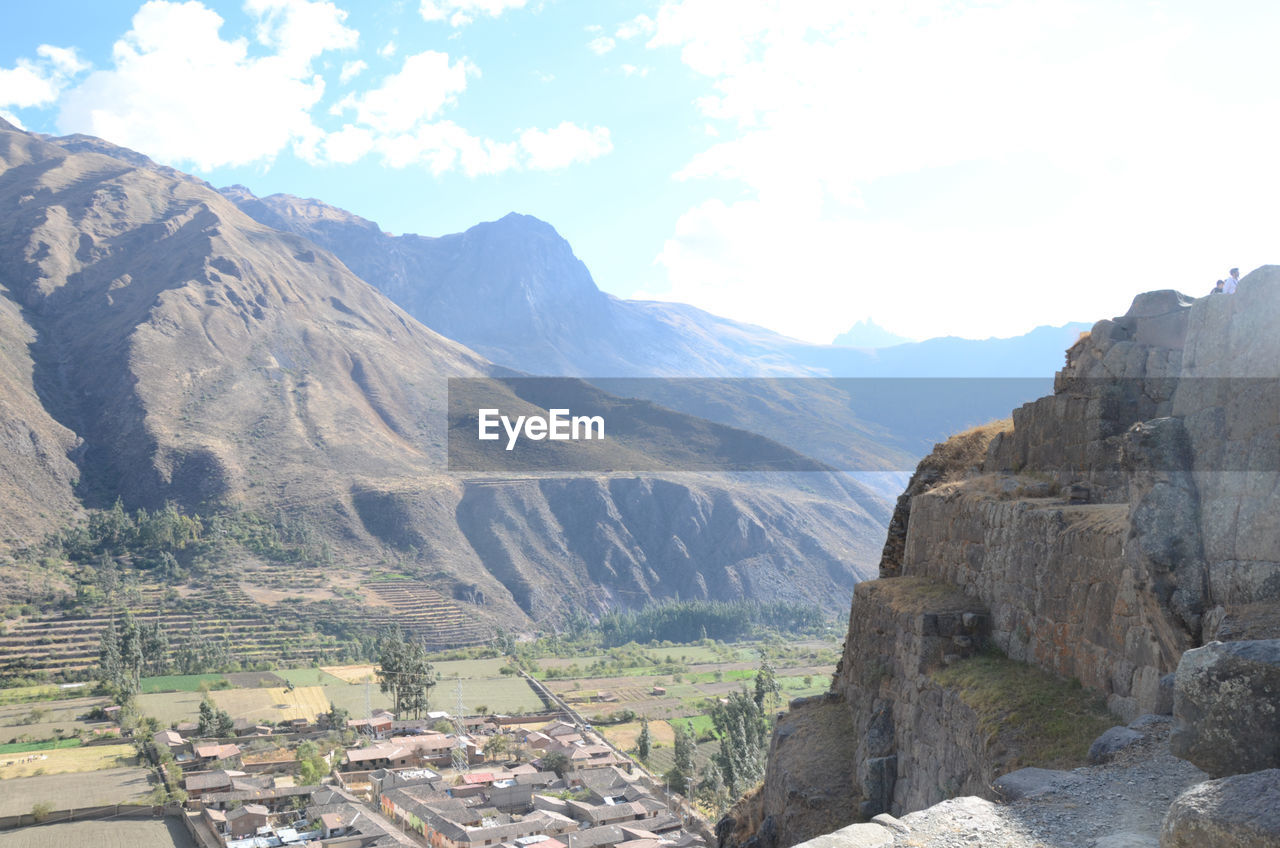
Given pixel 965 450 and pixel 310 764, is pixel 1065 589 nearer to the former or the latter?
pixel 965 450

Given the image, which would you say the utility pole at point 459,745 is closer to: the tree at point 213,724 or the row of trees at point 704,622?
the tree at point 213,724

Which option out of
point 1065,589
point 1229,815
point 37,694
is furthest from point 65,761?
point 1229,815

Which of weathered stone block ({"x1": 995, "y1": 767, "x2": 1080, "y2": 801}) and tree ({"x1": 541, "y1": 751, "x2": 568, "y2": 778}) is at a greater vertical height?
weathered stone block ({"x1": 995, "y1": 767, "x2": 1080, "y2": 801})

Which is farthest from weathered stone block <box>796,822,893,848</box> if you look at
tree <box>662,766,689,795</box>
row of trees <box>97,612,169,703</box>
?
Answer: row of trees <box>97,612,169,703</box>

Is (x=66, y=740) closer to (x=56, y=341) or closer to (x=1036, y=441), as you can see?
(x=1036, y=441)

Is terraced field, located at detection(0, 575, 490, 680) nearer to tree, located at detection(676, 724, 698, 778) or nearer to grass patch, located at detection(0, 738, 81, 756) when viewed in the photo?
grass patch, located at detection(0, 738, 81, 756)

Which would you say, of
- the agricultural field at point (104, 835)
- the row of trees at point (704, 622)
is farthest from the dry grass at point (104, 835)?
the row of trees at point (704, 622)
